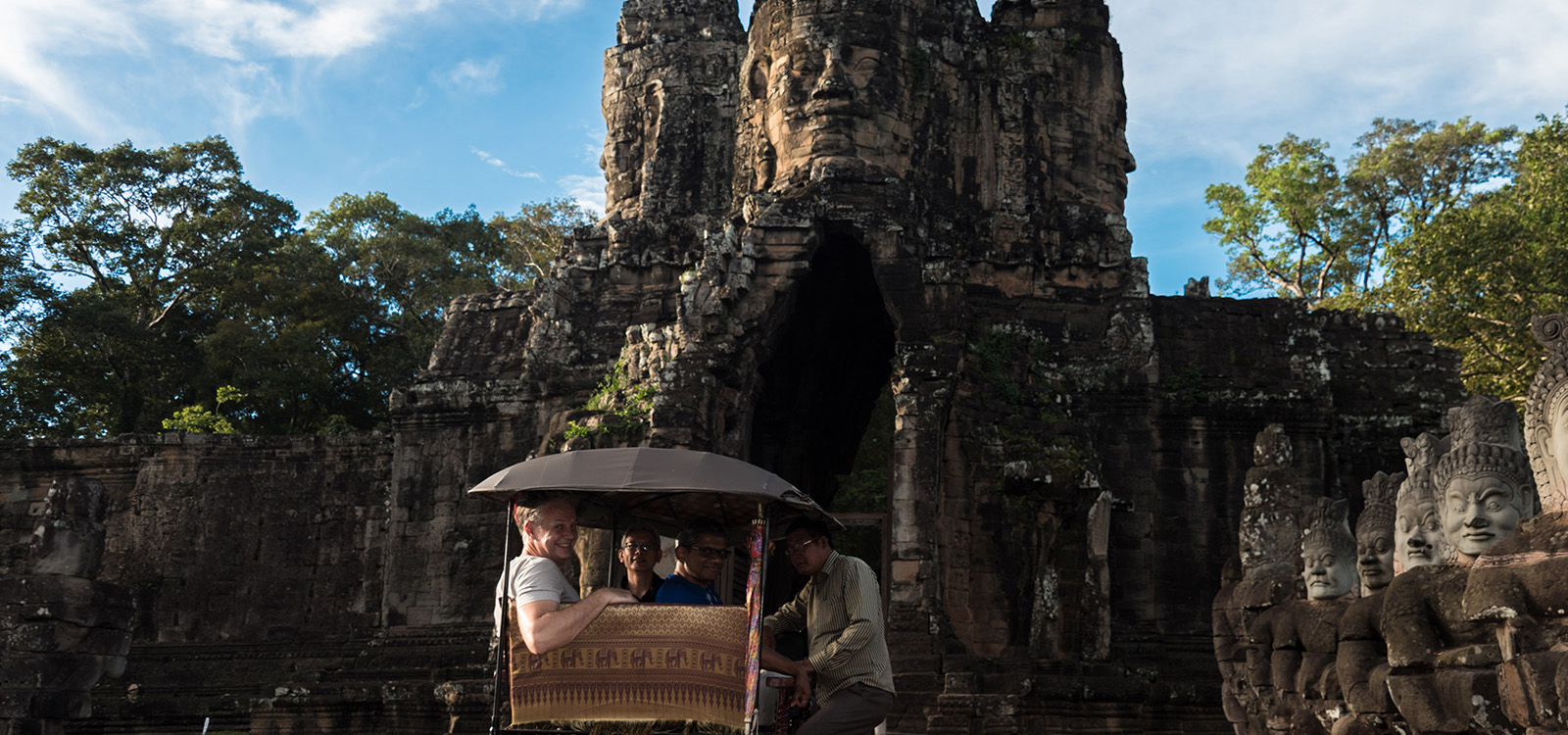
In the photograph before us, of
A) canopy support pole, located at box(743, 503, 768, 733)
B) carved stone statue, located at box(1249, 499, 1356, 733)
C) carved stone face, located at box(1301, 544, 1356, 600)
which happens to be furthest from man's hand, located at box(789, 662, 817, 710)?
carved stone face, located at box(1301, 544, 1356, 600)

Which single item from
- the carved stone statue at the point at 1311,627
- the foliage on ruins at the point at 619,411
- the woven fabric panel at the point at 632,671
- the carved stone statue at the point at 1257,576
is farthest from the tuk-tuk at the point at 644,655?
the foliage on ruins at the point at 619,411

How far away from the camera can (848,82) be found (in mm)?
17281

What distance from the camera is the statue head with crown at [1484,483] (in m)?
6.48

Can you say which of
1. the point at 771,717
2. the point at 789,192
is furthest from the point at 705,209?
the point at 771,717

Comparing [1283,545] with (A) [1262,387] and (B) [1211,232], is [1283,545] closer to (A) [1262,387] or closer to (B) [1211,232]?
(A) [1262,387]

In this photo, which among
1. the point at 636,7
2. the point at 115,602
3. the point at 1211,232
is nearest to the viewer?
the point at 115,602

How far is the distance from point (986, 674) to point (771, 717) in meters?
7.37

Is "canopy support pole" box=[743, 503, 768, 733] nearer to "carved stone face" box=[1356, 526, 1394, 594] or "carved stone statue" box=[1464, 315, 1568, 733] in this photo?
"carved stone statue" box=[1464, 315, 1568, 733]

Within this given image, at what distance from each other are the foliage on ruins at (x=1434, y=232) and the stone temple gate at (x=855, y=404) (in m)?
5.84

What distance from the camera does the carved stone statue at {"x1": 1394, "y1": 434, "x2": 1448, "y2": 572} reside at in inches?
288

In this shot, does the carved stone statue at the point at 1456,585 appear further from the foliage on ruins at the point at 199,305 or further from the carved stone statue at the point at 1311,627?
the foliage on ruins at the point at 199,305

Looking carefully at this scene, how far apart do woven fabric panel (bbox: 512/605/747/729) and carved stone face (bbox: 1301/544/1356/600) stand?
15.7 feet

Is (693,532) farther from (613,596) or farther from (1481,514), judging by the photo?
(1481,514)

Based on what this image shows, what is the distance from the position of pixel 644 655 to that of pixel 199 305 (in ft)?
85.8
